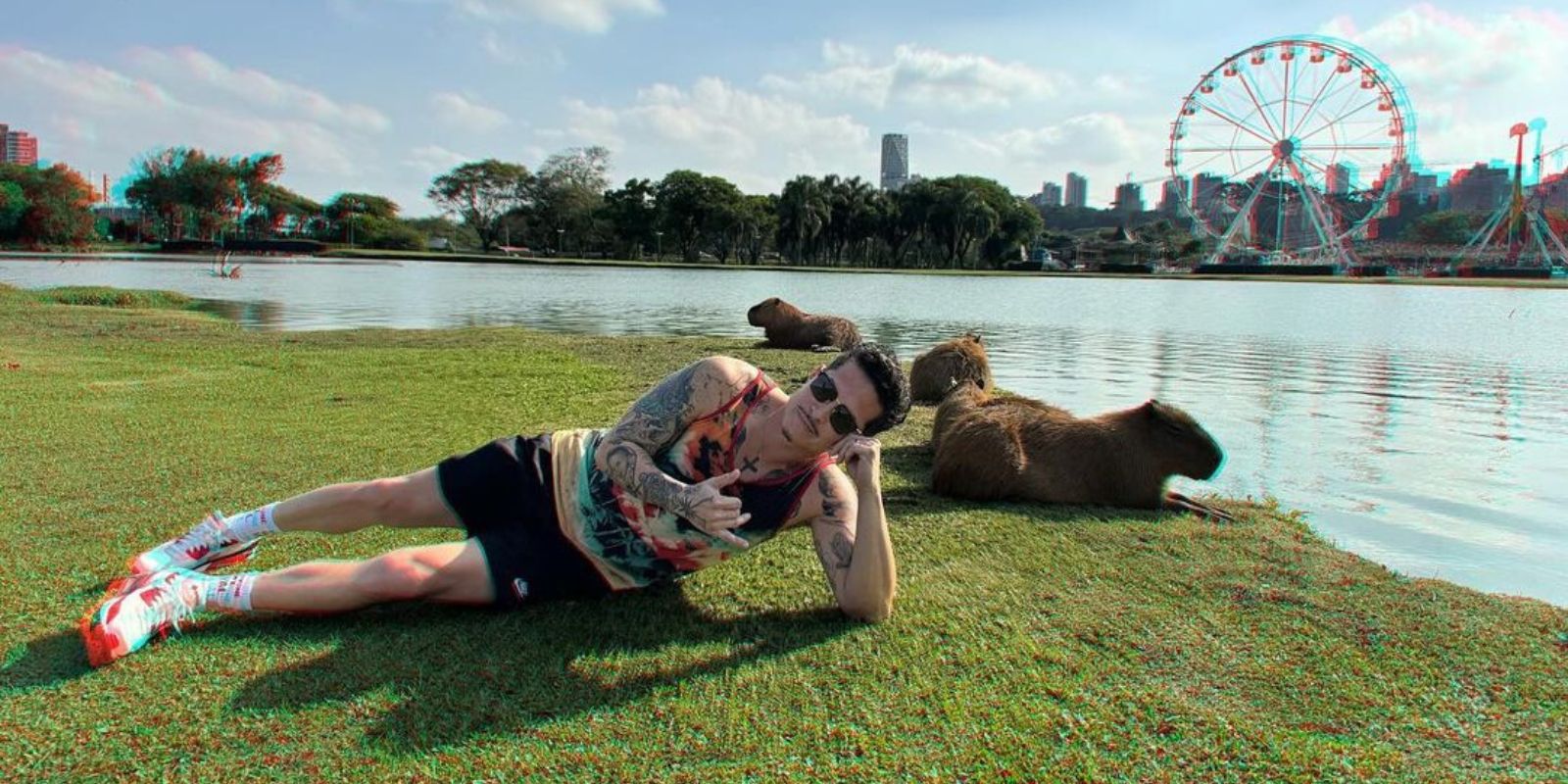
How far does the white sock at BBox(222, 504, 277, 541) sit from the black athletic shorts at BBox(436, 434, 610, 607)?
58 centimetres

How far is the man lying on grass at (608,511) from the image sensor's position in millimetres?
2773

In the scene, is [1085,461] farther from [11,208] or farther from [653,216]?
[653,216]

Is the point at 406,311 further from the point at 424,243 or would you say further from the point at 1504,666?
the point at 424,243

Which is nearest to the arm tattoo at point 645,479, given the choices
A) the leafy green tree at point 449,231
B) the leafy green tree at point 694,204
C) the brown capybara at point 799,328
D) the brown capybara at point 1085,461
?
the brown capybara at point 1085,461

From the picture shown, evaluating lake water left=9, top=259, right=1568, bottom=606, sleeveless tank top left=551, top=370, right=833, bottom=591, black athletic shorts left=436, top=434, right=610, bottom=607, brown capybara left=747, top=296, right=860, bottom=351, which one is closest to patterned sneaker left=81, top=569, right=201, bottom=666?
black athletic shorts left=436, top=434, right=610, bottom=607

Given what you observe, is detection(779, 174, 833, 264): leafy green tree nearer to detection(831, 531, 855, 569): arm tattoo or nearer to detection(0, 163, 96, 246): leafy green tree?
detection(0, 163, 96, 246): leafy green tree

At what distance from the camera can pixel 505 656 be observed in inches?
108

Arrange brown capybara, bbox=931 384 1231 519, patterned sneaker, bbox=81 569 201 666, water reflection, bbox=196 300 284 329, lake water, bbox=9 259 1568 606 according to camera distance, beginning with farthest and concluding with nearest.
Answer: water reflection, bbox=196 300 284 329 < lake water, bbox=9 259 1568 606 < brown capybara, bbox=931 384 1231 519 < patterned sneaker, bbox=81 569 201 666

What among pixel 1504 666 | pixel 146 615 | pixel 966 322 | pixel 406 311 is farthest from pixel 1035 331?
pixel 146 615

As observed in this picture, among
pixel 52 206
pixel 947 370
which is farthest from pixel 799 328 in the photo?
pixel 52 206

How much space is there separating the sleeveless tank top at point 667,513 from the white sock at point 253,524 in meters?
0.99

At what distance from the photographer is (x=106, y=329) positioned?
496 inches

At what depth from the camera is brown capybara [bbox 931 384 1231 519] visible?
4832 mm

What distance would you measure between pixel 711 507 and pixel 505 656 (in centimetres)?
79
